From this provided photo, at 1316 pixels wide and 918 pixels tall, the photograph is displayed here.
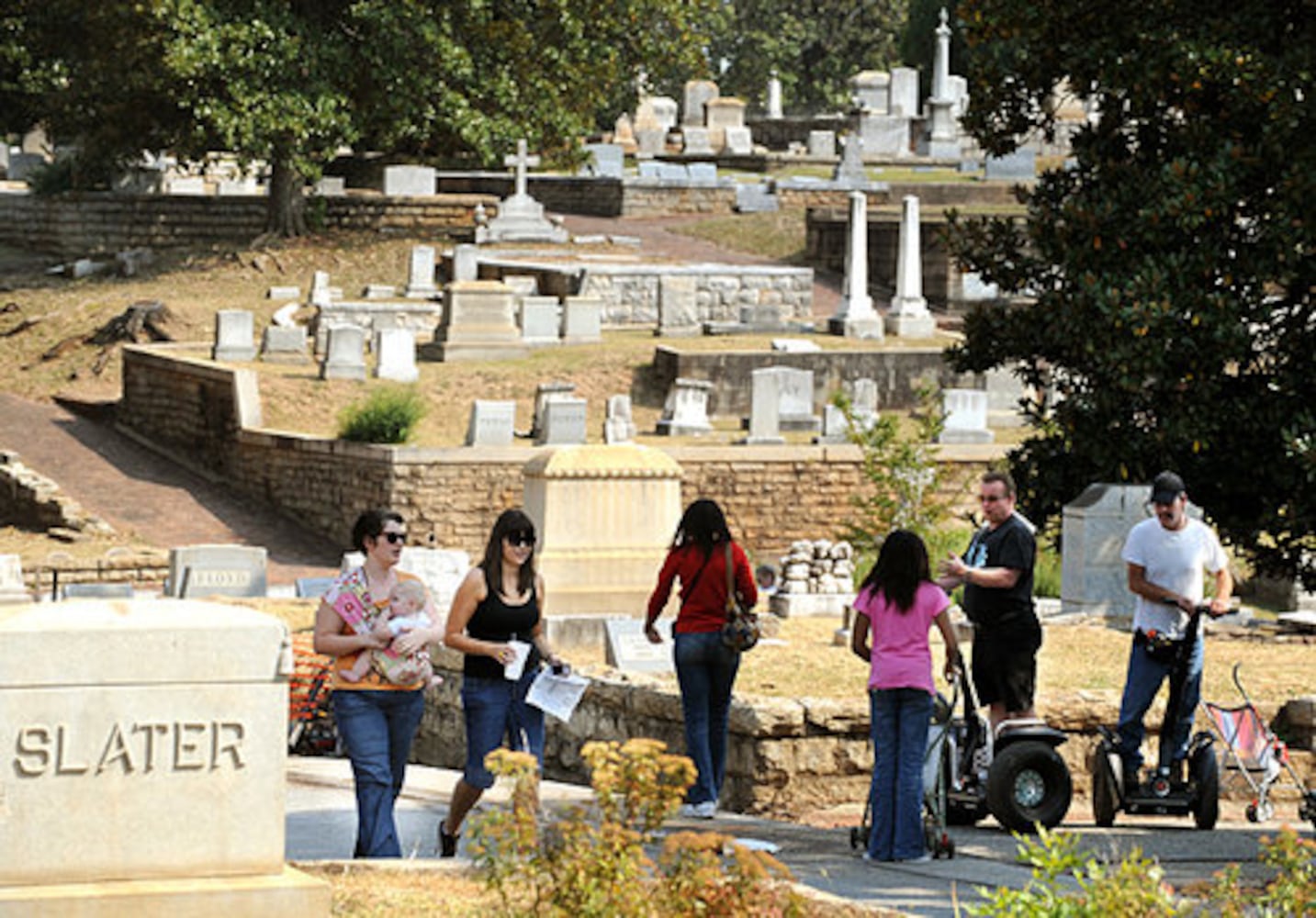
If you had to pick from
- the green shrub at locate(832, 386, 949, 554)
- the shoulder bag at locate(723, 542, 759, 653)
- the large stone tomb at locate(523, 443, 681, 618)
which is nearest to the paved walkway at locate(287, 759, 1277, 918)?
the shoulder bag at locate(723, 542, 759, 653)

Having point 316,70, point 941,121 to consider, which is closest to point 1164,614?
point 316,70

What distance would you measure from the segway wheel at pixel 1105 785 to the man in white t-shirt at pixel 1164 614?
0.27ft

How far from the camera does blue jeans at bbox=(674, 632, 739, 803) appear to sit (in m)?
11.7

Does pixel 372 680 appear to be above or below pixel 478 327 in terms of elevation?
below

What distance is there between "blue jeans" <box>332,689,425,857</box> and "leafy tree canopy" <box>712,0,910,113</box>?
68736mm

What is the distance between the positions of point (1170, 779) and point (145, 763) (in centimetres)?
531

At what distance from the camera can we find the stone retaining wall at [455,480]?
2906 centimetres

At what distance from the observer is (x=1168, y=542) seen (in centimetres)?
1152

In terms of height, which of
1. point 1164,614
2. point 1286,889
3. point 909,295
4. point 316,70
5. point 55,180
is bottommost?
point 1286,889

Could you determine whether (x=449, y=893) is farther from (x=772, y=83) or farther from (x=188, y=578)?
(x=772, y=83)

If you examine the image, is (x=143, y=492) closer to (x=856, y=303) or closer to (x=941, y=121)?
(x=856, y=303)

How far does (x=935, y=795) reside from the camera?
35.2 ft

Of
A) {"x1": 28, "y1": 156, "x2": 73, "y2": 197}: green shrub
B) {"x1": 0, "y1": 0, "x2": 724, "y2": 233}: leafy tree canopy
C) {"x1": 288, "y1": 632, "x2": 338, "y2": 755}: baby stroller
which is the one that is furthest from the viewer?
{"x1": 28, "y1": 156, "x2": 73, "y2": 197}: green shrub

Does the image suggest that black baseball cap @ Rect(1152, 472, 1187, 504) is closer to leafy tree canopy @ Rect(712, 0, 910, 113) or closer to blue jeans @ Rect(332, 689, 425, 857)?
blue jeans @ Rect(332, 689, 425, 857)
